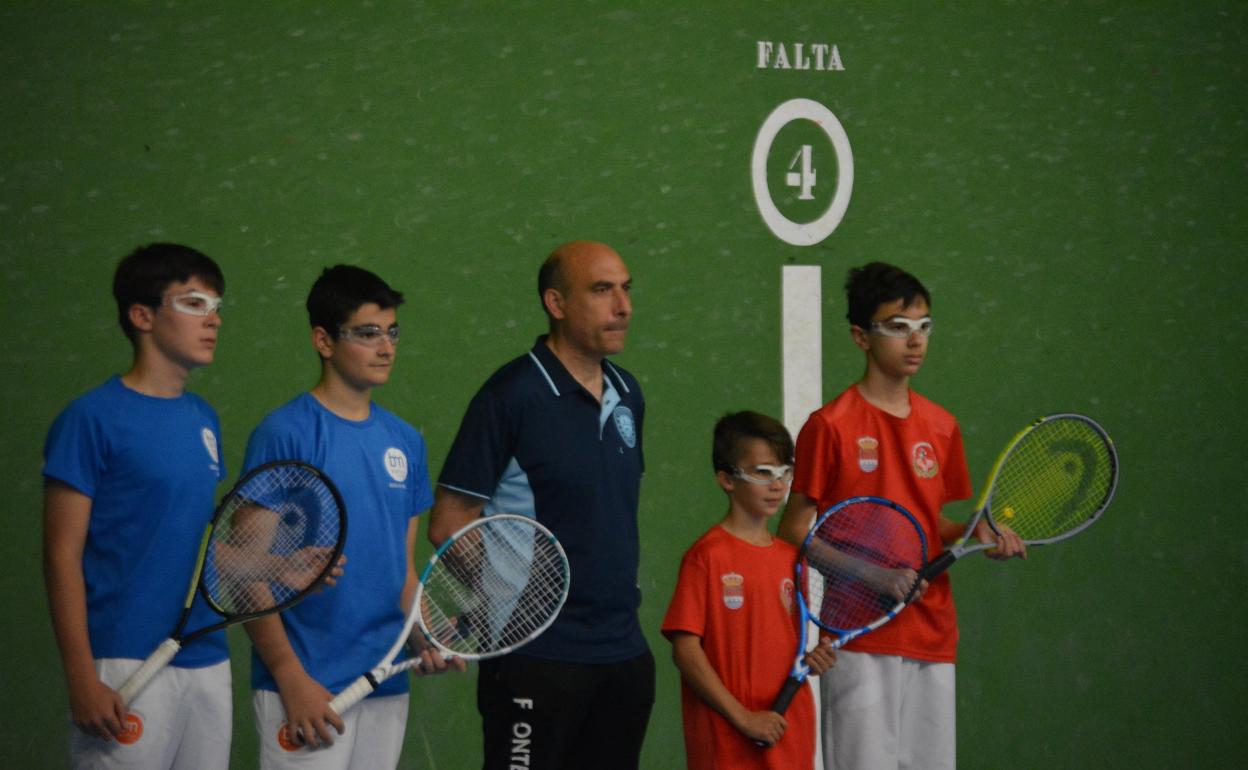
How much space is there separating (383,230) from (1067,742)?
2491 mm

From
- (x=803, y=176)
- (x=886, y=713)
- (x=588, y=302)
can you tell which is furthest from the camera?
(x=803, y=176)

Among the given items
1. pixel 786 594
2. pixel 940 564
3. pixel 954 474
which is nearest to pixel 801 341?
pixel 954 474

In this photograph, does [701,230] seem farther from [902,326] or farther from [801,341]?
[902,326]

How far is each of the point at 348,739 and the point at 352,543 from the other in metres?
0.35

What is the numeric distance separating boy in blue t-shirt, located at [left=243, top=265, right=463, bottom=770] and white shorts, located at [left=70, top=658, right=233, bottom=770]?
86 millimetres

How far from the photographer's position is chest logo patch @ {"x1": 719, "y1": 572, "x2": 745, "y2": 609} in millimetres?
3016

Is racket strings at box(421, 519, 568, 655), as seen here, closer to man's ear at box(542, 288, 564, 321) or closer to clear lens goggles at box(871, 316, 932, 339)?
man's ear at box(542, 288, 564, 321)

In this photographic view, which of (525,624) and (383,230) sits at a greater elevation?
(383,230)

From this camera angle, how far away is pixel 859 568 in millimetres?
3141

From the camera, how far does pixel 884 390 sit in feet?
11.0

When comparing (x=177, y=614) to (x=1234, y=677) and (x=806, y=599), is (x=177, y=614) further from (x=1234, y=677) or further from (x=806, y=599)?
(x=1234, y=677)

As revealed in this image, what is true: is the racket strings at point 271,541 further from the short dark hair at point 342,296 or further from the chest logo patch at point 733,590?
the chest logo patch at point 733,590

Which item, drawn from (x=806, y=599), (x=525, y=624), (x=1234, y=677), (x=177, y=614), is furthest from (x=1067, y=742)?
(x=177, y=614)

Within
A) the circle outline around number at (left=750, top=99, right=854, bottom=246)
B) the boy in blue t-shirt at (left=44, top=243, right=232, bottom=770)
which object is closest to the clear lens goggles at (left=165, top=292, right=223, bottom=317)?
the boy in blue t-shirt at (left=44, top=243, right=232, bottom=770)
